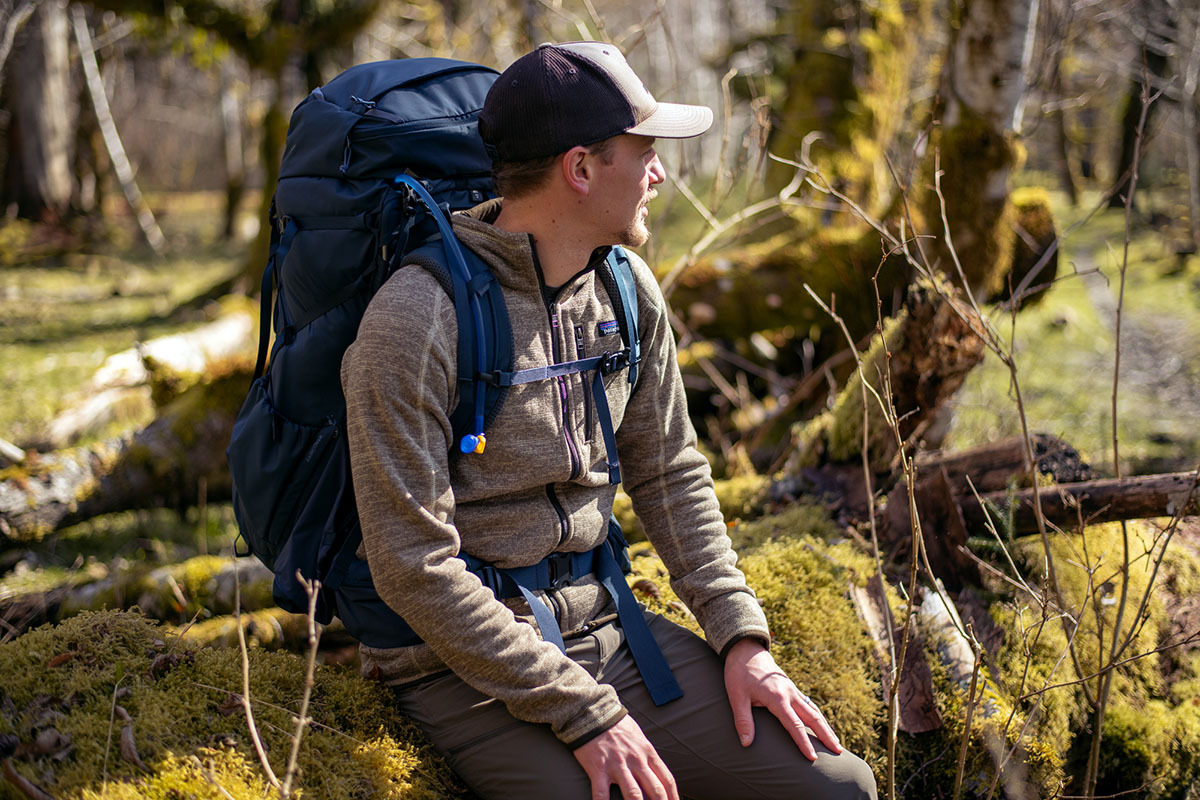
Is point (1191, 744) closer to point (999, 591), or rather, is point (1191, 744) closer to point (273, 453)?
point (999, 591)

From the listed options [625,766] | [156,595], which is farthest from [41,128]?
[625,766]

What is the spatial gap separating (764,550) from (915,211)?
3.58m

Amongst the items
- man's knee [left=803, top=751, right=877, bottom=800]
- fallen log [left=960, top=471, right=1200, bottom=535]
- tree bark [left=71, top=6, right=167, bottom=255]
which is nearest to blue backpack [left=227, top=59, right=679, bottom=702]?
man's knee [left=803, top=751, right=877, bottom=800]

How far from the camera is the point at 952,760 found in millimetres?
2891

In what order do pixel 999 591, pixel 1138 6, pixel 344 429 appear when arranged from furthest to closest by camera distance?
pixel 1138 6 < pixel 999 591 < pixel 344 429

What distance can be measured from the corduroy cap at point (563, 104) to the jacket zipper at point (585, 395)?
1.70 ft

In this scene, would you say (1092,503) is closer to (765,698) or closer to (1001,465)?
(1001,465)

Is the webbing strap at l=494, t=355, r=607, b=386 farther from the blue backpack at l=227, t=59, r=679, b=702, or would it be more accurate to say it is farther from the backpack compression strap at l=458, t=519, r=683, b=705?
the backpack compression strap at l=458, t=519, r=683, b=705

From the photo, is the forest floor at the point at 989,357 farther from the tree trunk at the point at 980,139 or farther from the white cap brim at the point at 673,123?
the white cap brim at the point at 673,123

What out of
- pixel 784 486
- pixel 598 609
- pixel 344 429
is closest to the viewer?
pixel 344 429

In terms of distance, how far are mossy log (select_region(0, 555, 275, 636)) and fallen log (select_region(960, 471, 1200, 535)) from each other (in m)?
3.38

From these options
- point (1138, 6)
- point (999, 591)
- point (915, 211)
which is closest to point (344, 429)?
point (999, 591)

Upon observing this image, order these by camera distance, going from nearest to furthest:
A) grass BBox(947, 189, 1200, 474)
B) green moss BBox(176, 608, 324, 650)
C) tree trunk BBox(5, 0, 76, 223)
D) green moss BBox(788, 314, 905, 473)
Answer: green moss BBox(176, 608, 324, 650) < green moss BBox(788, 314, 905, 473) < grass BBox(947, 189, 1200, 474) < tree trunk BBox(5, 0, 76, 223)

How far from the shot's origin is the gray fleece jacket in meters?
2.05
